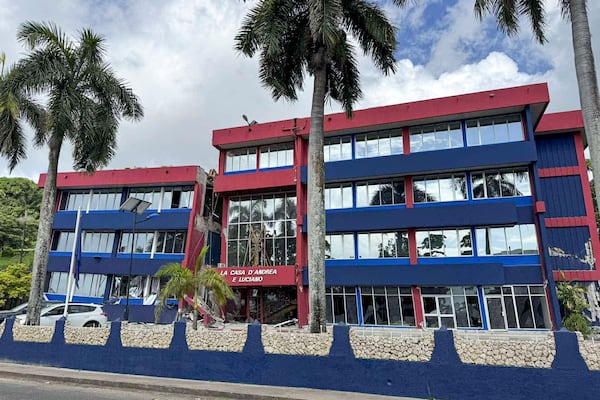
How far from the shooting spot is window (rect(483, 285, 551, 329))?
63.4 ft

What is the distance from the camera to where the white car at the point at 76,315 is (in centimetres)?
1791

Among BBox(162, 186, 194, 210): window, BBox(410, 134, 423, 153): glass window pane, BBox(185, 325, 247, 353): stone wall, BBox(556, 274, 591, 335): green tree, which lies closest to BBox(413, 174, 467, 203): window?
BBox(410, 134, 423, 153): glass window pane

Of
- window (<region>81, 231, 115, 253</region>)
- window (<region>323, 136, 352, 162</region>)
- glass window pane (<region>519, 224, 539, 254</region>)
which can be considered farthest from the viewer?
window (<region>81, 231, 115, 253</region>)

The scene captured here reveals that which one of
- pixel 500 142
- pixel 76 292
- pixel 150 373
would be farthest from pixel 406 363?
pixel 76 292

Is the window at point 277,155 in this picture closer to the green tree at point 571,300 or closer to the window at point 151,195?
the window at point 151,195

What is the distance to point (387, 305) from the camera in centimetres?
2195

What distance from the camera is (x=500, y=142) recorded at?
2166 centimetres

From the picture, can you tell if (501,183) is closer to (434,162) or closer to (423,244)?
(434,162)

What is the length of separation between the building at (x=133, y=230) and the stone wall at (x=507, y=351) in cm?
2131

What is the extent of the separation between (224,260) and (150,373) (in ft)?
49.2

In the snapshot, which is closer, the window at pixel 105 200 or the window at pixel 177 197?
the window at pixel 177 197

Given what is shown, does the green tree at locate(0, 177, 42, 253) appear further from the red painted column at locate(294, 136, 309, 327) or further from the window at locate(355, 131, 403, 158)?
the window at locate(355, 131, 403, 158)

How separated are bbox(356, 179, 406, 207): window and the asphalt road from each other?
1671 cm

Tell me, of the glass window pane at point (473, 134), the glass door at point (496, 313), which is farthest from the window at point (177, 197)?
the glass door at point (496, 313)
